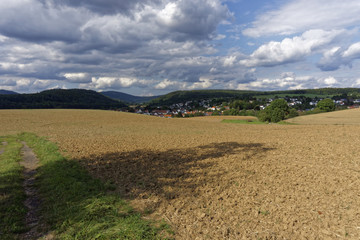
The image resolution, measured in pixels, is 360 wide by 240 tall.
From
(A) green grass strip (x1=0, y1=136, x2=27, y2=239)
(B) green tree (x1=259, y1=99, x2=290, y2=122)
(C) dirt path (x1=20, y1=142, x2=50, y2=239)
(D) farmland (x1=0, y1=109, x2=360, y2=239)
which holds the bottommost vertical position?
(B) green tree (x1=259, y1=99, x2=290, y2=122)

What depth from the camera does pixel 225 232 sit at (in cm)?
649

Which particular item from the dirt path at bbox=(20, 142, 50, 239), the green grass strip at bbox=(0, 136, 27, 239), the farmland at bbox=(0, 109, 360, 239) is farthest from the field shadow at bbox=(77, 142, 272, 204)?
the green grass strip at bbox=(0, 136, 27, 239)

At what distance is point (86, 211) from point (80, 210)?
1.11 feet

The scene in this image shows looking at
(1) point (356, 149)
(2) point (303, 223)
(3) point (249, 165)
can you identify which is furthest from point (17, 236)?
(1) point (356, 149)

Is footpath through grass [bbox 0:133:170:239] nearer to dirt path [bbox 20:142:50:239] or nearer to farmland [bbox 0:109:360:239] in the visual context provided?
dirt path [bbox 20:142:50:239]

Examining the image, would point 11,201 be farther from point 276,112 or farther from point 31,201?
point 276,112

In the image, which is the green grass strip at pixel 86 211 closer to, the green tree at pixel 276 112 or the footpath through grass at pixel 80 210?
the footpath through grass at pixel 80 210

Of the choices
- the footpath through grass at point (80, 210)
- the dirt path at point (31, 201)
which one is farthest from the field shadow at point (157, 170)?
the dirt path at point (31, 201)

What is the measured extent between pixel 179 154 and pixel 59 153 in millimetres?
10050

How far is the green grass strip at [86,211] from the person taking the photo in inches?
252

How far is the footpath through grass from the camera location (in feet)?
21.1

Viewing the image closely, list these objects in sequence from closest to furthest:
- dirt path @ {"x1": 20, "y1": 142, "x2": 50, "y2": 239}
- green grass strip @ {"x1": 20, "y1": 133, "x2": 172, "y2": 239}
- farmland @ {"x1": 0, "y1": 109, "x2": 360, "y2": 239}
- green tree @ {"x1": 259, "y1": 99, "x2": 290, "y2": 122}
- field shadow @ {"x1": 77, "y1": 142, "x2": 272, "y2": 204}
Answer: green grass strip @ {"x1": 20, "y1": 133, "x2": 172, "y2": 239} < dirt path @ {"x1": 20, "y1": 142, "x2": 50, "y2": 239} < farmland @ {"x1": 0, "y1": 109, "x2": 360, "y2": 239} < field shadow @ {"x1": 77, "y1": 142, "x2": 272, "y2": 204} < green tree @ {"x1": 259, "y1": 99, "x2": 290, "y2": 122}

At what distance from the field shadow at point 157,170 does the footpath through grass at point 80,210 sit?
1021mm

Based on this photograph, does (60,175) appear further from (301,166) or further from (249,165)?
(301,166)
